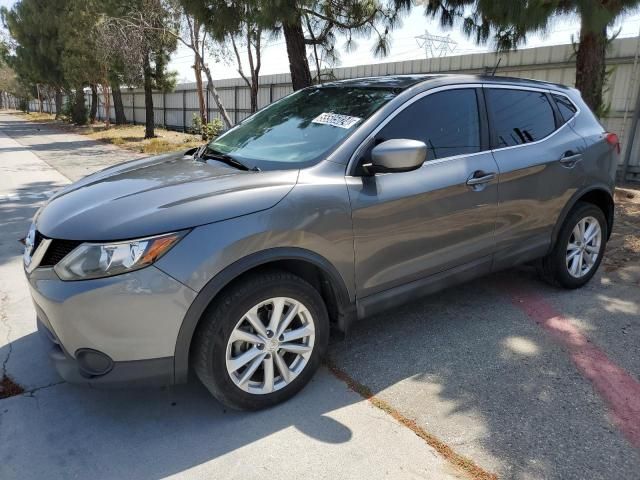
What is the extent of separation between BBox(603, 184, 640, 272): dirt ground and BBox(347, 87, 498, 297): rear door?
2340 mm

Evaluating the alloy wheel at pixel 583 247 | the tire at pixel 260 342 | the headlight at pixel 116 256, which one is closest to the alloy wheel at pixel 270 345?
the tire at pixel 260 342

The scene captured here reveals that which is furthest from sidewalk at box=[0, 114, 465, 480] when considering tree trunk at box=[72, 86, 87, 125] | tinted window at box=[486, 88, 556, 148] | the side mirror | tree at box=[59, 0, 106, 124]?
tree trunk at box=[72, 86, 87, 125]

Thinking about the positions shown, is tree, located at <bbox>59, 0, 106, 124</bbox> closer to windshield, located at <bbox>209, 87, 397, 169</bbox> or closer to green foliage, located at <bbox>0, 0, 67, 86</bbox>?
green foliage, located at <bbox>0, 0, 67, 86</bbox>

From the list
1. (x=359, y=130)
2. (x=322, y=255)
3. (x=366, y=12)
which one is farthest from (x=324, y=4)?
(x=322, y=255)

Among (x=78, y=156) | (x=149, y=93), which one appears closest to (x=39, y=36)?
(x=149, y=93)

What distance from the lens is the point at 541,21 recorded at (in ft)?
17.2

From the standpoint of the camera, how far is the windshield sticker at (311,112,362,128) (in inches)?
121

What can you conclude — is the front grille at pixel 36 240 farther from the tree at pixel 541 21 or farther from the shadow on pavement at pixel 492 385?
the tree at pixel 541 21

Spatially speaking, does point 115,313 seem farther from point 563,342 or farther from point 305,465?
point 563,342

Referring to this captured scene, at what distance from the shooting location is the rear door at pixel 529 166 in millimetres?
3592

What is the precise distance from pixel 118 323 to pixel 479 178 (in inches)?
94.3

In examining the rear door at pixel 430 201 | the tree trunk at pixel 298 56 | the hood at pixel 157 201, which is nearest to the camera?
the hood at pixel 157 201

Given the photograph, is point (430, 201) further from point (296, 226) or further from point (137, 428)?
point (137, 428)

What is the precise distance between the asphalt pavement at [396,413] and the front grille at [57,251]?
2.86 ft
